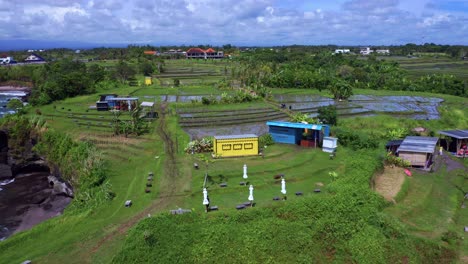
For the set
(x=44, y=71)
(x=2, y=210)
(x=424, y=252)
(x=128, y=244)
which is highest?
(x=44, y=71)

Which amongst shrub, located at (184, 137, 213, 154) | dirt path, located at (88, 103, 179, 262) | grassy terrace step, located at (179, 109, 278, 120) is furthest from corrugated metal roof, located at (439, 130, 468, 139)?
dirt path, located at (88, 103, 179, 262)

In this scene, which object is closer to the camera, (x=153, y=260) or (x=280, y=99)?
(x=153, y=260)

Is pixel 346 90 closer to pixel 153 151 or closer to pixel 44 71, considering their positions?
pixel 153 151

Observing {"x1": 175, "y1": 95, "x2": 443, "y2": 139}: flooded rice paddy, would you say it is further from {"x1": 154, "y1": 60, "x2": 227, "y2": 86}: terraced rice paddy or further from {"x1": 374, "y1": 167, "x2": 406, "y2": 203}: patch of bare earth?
{"x1": 154, "y1": 60, "x2": 227, "y2": 86}: terraced rice paddy

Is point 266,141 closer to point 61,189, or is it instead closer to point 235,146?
point 235,146

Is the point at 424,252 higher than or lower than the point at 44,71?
lower

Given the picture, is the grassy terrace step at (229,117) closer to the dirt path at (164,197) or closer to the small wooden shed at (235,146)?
the dirt path at (164,197)

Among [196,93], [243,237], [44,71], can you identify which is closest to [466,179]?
[243,237]

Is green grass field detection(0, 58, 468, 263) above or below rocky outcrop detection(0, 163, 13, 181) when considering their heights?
above
